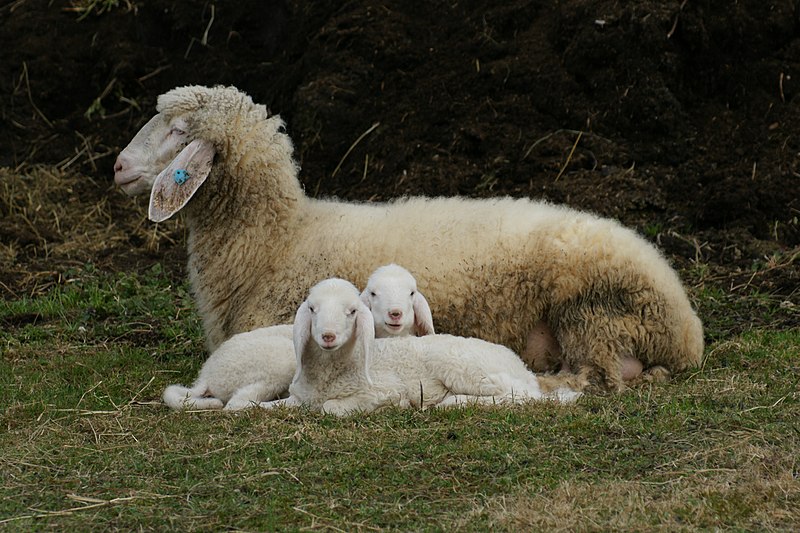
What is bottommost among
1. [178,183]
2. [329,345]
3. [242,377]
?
[242,377]

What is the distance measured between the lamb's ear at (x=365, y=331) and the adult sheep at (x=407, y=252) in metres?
0.98

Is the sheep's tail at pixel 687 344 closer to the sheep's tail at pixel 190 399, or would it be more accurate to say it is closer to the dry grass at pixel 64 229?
the sheep's tail at pixel 190 399

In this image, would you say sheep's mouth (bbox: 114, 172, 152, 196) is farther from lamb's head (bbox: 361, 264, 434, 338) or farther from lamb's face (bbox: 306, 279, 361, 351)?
lamb's face (bbox: 306, 279, 361, 351)

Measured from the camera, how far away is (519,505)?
15.0 ft

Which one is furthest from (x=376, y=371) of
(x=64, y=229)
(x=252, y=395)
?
(x=64, y=229)

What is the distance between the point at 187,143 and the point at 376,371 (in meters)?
2.10

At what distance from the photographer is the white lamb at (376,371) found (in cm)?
597

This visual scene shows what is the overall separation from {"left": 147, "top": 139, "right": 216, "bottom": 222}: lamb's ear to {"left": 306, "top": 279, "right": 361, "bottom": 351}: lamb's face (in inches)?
59.9

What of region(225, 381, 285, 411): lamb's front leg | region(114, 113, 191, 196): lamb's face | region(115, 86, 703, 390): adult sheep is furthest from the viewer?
region(114, 113, 191, 196): lamb's face

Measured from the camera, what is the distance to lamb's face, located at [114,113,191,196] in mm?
7340

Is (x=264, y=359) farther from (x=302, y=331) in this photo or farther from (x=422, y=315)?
(x=422, y=315)

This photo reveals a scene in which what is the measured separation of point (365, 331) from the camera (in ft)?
19.5

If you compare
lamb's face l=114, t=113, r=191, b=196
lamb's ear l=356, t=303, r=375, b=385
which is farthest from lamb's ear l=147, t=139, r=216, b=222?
lamb's ear l=356, t=303, r=375, b=385

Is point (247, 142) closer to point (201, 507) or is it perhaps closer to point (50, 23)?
point (201, 507)
